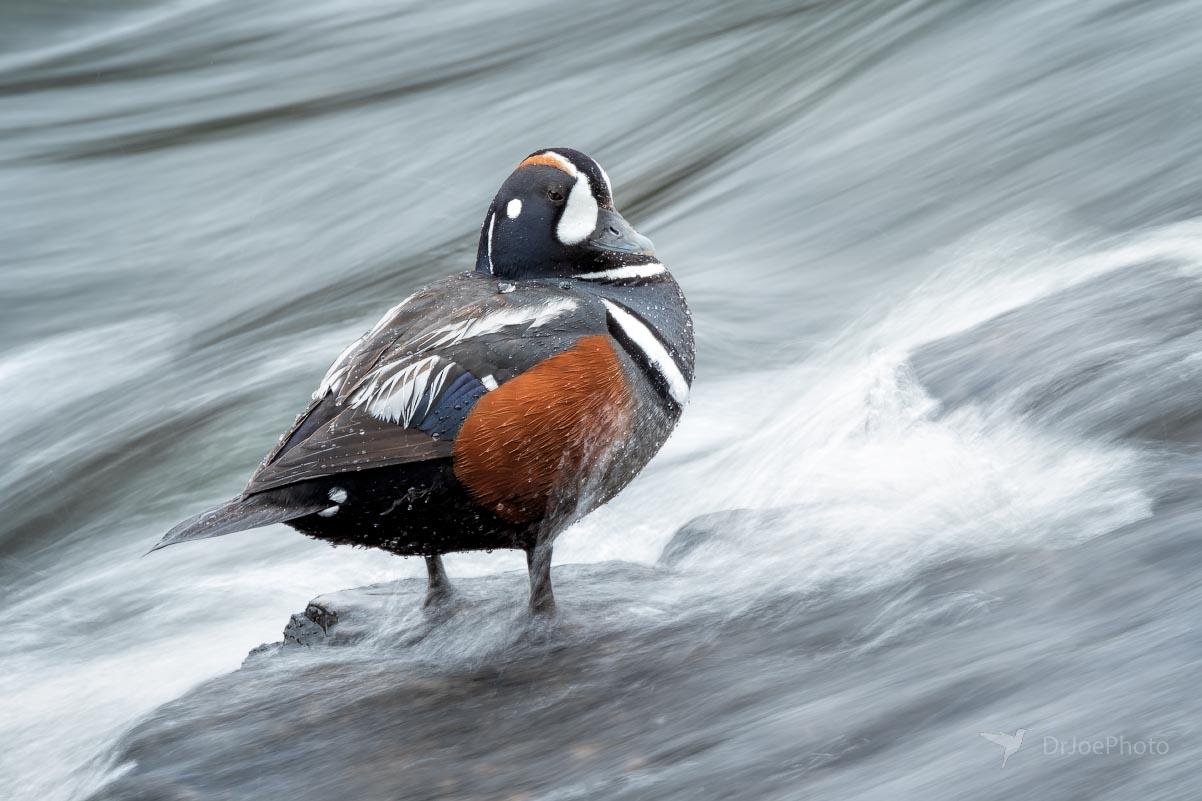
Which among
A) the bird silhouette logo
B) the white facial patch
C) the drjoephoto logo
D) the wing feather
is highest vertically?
the white facial patch

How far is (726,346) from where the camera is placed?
7078 mm

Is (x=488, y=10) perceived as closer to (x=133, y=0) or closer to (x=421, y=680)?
(x=133, y=0)

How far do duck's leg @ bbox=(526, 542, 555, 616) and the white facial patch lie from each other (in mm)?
902

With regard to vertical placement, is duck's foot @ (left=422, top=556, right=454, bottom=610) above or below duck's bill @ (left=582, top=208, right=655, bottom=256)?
below

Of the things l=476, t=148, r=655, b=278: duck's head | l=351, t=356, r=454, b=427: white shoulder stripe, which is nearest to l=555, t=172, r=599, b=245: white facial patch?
l=476, t=148, r=655, b=278: duck's head

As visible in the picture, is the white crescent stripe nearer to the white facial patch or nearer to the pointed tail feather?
the white facial patch

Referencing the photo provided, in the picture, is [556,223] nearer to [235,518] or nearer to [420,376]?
[420,376]

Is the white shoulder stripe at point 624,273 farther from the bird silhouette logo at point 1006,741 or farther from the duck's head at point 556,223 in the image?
the bird silhouette logo at point 1006,741

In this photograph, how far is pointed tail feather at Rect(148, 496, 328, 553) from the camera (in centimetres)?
365

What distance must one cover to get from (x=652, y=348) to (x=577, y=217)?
459 mm

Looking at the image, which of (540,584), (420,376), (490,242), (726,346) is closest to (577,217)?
(490,242)

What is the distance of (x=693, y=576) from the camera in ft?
14.4

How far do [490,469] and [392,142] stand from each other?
21.1ft

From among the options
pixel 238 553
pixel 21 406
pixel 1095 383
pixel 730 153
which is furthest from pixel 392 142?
pixel 1095 383
